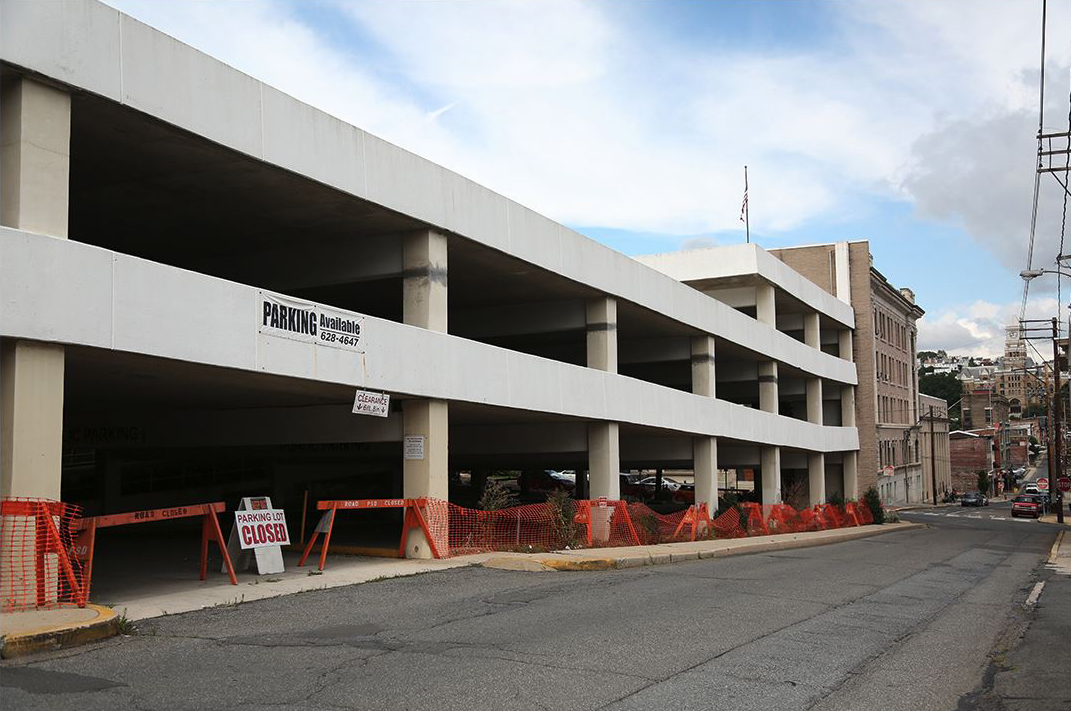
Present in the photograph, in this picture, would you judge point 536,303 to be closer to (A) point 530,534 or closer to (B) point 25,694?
(A) point 530,534

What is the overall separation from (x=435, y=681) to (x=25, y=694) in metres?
3.26

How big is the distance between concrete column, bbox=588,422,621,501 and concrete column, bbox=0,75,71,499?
16.9 metres

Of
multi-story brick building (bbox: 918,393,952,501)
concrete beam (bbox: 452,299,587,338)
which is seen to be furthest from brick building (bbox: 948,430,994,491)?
concrete beam (bbox: 452,299,587,338)

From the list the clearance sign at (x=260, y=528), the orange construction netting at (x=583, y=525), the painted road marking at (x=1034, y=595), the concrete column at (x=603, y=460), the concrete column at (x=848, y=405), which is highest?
the concrete column at (x=848, y=405)

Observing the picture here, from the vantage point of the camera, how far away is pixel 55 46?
492 inches

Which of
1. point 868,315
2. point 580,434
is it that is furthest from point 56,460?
→ point 868,315

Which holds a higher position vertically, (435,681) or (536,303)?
(536,303)

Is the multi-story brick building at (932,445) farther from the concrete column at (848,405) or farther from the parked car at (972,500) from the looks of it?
the concrete column at (848,405)

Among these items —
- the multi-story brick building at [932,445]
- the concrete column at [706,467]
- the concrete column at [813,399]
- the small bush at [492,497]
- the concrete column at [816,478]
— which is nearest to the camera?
the small bush at [492,497]

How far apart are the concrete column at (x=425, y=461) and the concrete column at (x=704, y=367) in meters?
15.8

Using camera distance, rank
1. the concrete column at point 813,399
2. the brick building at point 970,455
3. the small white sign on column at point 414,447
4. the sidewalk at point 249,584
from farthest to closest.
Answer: the brick building at point 970,455 < the concrete column at point 813,399 < the small white sign on column at point 414,447 < the sidewalk at point 249,584

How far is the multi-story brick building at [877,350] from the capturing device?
53.0 meters

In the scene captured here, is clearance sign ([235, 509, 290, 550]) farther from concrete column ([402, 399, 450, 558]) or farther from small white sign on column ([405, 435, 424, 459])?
small white sign on column ([405, 435, 424, 459])

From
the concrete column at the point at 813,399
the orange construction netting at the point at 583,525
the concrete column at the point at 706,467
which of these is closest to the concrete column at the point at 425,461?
the orange construction netting at the point at 583,525
